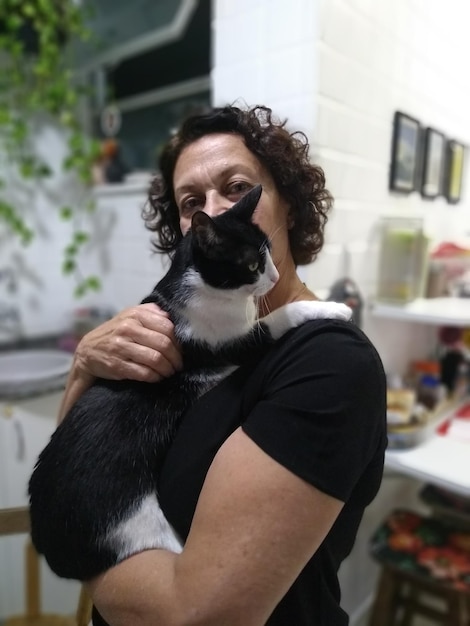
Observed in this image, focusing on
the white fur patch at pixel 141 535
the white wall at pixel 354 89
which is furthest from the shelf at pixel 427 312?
the white fur patch at pixel 141 535

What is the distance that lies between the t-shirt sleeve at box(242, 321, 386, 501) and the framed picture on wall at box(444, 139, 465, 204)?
155cm

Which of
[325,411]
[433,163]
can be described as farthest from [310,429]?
[433,163]

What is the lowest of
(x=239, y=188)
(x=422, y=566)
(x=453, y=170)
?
(x=422, y=566)

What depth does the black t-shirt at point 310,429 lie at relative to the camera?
54 centimetres

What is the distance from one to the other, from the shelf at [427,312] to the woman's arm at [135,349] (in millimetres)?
944

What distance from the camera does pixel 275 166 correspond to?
786 millimetres

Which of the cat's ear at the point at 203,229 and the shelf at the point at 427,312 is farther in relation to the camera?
the shelf at the point at 427,312

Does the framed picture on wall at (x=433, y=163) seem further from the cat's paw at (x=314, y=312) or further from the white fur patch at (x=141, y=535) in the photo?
the white fur patch at (x=141, y=535)

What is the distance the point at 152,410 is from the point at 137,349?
0.11 m

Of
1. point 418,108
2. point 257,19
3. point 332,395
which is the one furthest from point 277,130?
point 418,108

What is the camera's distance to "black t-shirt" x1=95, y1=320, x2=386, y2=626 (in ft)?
1.76

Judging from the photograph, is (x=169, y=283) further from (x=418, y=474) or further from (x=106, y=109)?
(x=106, y=109)

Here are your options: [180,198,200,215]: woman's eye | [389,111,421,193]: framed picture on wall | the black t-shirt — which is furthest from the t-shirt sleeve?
[389,111,421,193]: framed picture on wall

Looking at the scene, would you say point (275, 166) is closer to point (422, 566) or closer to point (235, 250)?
point (235, 250)
